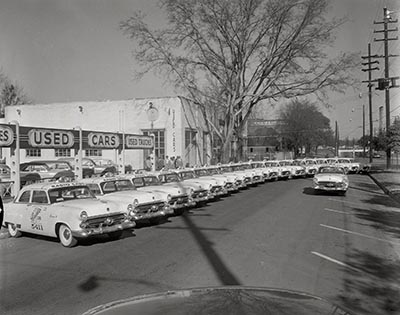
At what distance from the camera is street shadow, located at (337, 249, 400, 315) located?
16.9ft

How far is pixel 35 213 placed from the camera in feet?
32.7

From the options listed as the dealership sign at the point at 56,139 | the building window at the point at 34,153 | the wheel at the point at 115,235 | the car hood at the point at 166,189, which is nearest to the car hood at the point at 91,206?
the wheel at the point at 115,235

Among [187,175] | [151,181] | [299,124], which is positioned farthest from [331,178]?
[299,124]

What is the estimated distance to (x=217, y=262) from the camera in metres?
7.43

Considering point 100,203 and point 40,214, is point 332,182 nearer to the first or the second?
point 100,203

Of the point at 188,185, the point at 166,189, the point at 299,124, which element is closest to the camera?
the point at 166,189

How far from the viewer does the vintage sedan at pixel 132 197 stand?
11.4 metres

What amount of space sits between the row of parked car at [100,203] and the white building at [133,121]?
2193 centimetres

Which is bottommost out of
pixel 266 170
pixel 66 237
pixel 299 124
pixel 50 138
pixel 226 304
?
pixel 66 237

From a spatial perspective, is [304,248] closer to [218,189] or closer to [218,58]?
[218,189]

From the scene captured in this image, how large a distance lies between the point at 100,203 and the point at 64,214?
889 mm

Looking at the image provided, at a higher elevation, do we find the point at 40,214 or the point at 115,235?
the point at 40,214

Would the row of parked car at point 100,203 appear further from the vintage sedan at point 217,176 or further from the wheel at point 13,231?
the vintage sedan at point 217,176

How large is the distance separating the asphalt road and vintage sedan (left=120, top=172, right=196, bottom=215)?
0.94m
